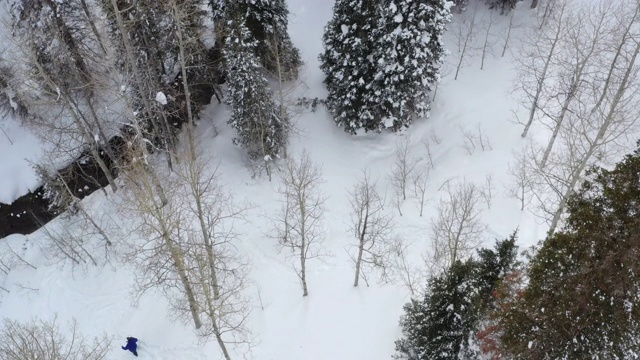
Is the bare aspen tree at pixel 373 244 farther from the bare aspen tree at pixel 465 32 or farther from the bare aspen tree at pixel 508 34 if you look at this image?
the bare aspen tree at pixel 508 34

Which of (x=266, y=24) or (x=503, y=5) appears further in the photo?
(x=503, y=5)

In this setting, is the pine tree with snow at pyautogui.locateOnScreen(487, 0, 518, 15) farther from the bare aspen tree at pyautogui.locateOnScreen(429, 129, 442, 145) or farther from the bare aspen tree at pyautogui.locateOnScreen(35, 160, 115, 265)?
the bare aspen tree at pyautogui.locateOnScreen(35, 160, 115, 265)

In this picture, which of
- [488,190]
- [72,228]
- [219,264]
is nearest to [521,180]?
[488,190]

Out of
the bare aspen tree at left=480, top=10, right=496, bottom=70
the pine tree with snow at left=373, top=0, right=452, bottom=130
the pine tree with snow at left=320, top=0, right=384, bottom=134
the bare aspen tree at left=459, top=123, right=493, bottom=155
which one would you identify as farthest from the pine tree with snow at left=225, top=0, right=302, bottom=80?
the bare aspen tree at left=480, top=10, right=496, bottom=70

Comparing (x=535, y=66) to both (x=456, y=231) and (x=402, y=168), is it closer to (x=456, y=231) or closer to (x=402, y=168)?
(x=402, y=168)

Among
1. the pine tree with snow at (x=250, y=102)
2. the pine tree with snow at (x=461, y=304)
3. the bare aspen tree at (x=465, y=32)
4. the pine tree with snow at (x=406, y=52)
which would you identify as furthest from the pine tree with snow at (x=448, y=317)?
the bare aspen tree at (x=465, y=32)

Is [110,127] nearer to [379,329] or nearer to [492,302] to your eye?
[379,329]
